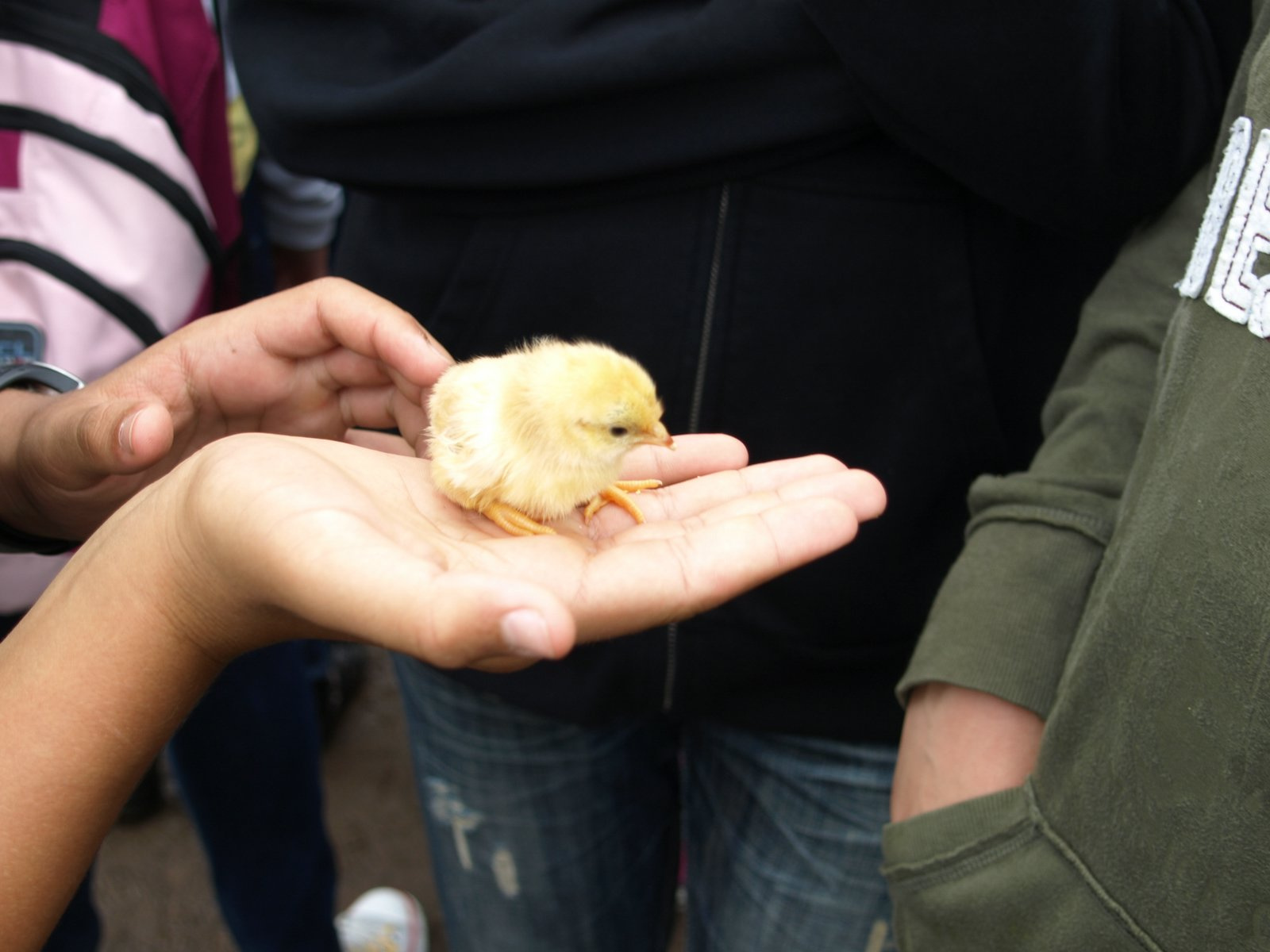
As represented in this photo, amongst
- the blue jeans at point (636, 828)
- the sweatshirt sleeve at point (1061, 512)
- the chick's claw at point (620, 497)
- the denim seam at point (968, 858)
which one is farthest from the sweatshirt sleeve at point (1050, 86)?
the blue jeans at point (636, 828)

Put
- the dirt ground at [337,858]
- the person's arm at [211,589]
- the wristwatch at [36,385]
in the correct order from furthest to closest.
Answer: the dirt ground at [337,858]
the wristwatch at [36,385]
the person's arm at [211,589]

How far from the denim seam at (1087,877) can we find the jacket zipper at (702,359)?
2.18ft

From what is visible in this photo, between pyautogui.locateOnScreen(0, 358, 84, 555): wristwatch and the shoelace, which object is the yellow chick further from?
the shoelace

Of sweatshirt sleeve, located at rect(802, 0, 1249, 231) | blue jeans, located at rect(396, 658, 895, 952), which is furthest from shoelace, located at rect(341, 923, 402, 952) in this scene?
sweatshirt sleeve, located at rect(802, 0, 1249, 231)

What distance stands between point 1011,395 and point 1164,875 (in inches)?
36.0

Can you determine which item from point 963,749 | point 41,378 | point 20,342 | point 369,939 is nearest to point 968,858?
point 963,749

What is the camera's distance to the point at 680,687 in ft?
5.98

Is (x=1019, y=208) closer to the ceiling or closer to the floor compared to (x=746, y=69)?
closer to the floor

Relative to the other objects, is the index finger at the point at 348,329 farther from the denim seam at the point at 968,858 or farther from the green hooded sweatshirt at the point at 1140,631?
the denim seam at the point at 968,858

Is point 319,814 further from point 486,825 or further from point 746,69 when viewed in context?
point 746,69

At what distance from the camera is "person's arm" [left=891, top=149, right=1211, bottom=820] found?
4.48ft

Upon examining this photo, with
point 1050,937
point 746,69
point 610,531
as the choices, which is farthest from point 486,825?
point 746,69

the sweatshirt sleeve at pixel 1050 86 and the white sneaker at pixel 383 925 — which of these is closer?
the sweatshirt sleeve at pixel 1050 86

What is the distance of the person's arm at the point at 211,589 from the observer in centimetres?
107
